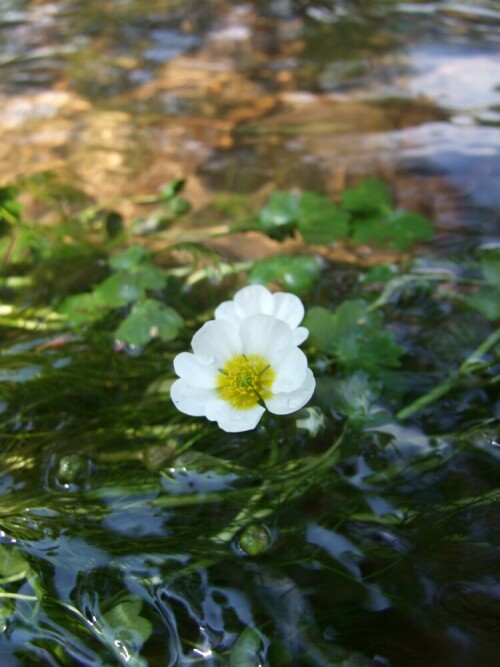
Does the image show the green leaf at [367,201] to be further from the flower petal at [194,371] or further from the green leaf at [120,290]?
the flower petal at [194,371]

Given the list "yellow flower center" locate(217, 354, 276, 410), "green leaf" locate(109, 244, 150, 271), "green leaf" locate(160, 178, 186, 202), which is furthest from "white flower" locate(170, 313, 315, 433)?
"green leaf" locate(160, 178, 186, 202)

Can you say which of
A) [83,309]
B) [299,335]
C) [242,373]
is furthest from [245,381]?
[83,309]

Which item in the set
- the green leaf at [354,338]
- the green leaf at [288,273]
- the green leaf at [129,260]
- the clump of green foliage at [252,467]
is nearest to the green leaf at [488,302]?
the clump of green foliage at [252,467]

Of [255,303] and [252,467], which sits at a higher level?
[255,303]

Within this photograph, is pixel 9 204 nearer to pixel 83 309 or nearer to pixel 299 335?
pixel 83 309

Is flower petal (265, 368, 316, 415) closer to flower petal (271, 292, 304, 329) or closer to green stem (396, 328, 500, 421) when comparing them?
flower petal (271, 292, 304, 329)

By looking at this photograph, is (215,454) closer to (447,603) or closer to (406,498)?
(406,498)
